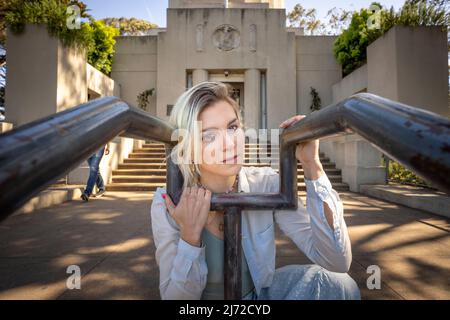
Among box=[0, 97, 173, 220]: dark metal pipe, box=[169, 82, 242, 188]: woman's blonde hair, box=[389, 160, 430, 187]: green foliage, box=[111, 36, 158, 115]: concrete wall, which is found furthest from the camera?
box=[111, 36, 158, 115]: concrete wall

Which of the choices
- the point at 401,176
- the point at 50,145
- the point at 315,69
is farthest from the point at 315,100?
the point at 50,145

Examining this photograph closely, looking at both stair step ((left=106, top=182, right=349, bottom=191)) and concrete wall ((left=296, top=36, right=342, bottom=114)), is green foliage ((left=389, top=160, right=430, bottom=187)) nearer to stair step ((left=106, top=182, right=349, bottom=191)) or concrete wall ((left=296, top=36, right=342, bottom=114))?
stair step ((left=106, top=182, right=349, bottom=191))

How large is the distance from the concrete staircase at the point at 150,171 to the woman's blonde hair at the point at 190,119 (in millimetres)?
5298

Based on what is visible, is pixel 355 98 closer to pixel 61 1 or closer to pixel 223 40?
pixel 61 1

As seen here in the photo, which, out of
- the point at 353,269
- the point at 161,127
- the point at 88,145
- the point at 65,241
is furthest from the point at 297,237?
the point at 65,241

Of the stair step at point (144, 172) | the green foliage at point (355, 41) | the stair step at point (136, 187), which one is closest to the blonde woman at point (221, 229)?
the stair step at point (136, 187)

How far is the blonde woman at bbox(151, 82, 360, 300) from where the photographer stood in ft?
3.27

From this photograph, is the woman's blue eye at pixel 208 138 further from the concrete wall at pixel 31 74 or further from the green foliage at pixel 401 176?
the concrete wall at pixel 31 74

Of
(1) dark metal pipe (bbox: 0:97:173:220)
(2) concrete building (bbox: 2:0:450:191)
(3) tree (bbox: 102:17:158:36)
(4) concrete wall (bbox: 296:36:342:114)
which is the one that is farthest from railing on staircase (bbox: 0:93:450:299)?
(3) tree (bbox: 102:17:158:36)

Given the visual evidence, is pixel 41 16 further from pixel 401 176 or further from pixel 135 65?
pixel 401 176

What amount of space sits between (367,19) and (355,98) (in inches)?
535

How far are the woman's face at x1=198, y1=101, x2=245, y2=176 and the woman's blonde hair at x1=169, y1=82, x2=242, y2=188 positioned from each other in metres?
0.03

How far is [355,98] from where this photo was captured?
56 cm

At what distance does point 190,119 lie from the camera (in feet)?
3.38
